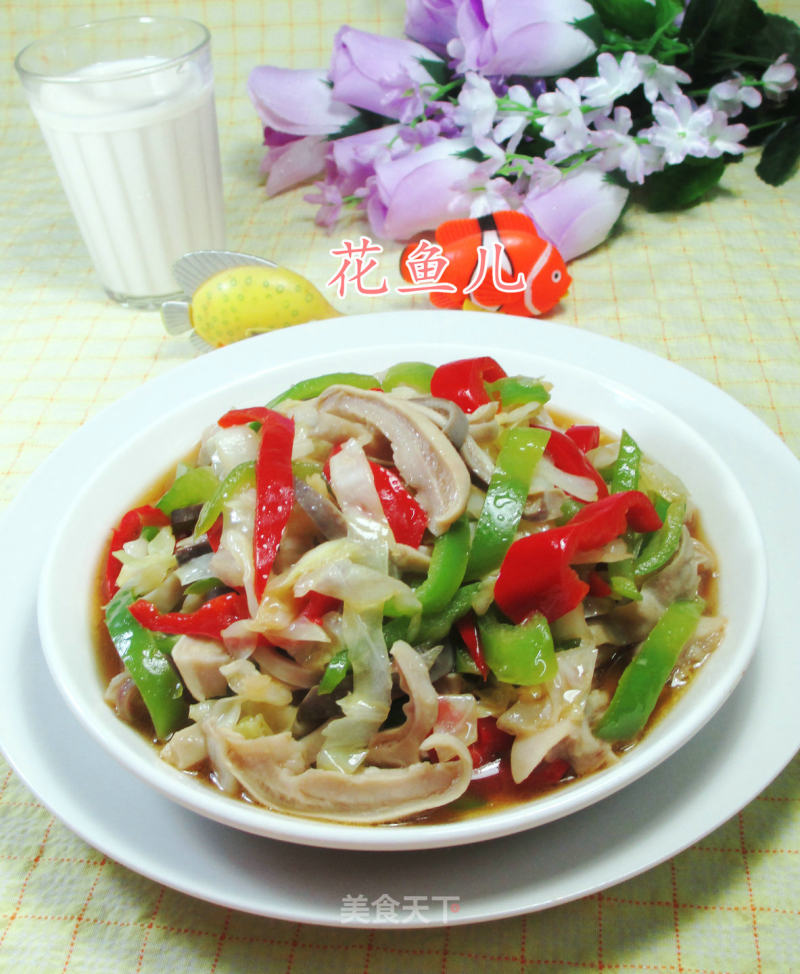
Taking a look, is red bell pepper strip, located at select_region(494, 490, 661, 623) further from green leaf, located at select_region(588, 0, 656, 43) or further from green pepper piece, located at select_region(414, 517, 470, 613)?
green leaf, located at select_region(588, 0, 656, 43)

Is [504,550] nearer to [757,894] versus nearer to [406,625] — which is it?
[406,625]

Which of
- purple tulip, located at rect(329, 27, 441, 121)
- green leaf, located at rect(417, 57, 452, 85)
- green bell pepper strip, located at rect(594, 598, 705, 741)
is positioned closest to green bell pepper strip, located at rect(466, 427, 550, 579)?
green bell pepper strip, located at rect(594, 598, 705, 741)

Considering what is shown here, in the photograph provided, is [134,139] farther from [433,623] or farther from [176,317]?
[433,623]

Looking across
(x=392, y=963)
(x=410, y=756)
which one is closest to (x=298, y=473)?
(x=410, y=756)

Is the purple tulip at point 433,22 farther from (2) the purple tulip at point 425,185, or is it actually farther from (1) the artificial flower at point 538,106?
(2) the purple tulip at point 425,185

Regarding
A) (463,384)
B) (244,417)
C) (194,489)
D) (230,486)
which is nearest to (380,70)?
(463,384)
